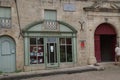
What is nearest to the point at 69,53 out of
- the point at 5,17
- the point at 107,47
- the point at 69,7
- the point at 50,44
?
the point at 50,44

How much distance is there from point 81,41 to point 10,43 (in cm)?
517

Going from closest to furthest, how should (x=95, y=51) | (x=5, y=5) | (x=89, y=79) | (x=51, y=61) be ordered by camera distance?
1. (x=89, y=79)
2. (x=5, y=5)
3. (x=51, y=61)
4. (x=95, y=51)

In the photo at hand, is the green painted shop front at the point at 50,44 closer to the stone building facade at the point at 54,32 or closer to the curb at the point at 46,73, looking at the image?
the stone building facade at the point at 54,32

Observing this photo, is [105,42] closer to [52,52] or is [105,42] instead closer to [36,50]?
[52,52]

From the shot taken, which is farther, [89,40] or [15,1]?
[89,40]

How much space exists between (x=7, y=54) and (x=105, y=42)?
338 inches

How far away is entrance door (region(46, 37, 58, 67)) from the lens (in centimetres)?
1994

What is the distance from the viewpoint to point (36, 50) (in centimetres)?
1958

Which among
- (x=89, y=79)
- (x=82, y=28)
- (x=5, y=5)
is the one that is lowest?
(x=89, y=79)

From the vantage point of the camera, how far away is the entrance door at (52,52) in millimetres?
19938

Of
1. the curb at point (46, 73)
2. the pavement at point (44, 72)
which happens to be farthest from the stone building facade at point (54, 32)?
the curb at point (46, 73)

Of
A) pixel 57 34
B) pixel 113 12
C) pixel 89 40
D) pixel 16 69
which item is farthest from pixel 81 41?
pixel 16 69

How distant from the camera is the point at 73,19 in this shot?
2075 cm

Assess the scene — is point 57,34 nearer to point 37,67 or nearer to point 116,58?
point 37,67
